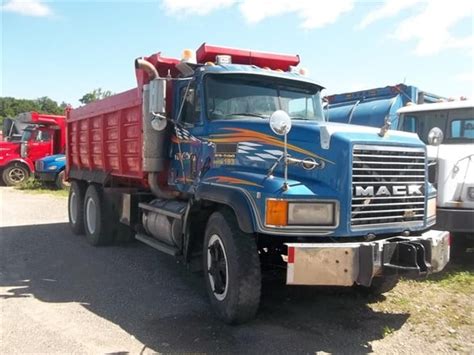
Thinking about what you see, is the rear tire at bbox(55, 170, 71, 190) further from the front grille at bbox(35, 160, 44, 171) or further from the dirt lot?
the dirt lot

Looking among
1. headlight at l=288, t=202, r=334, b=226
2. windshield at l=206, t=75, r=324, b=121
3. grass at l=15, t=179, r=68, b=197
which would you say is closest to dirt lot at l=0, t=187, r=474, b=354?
headlight at l=288, t=202, r=334, b=226

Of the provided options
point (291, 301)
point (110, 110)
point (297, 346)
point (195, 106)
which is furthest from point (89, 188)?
point (297, 346)

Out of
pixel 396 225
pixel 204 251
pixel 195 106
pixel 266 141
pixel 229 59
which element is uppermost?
pixel 229 59

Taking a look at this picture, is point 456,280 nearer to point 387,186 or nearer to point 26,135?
point 387,186

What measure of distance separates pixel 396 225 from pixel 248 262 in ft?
4.87

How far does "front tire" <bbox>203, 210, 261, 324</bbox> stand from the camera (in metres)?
4.59

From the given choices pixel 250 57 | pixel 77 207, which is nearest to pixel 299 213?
pixel 250 57

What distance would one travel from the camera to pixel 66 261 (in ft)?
24.4

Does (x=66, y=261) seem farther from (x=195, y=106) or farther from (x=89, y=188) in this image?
(x=195, y=106)

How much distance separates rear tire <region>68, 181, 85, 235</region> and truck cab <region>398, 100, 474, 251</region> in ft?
21.1

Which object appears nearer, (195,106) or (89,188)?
(195,106)

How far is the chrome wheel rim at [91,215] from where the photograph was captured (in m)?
8.88

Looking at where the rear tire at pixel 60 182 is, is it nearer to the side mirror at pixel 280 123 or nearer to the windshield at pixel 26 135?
the windshield at pixel 26 135

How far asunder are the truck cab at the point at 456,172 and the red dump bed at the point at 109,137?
401 centimetres
